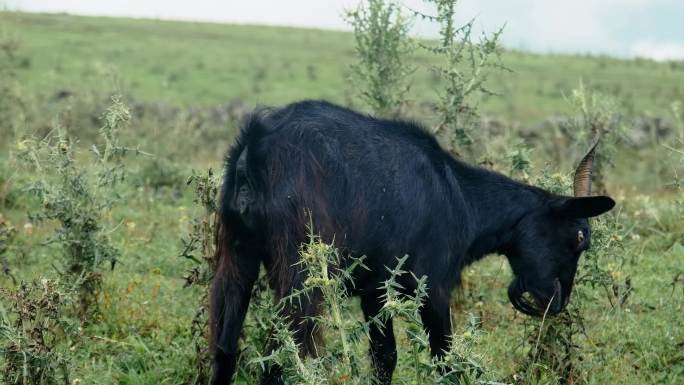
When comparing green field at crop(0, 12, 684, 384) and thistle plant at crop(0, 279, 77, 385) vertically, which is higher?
thistle plant at crop(0, 279, 77, 385)

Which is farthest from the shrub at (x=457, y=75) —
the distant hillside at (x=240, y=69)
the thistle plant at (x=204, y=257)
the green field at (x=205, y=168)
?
the distant hillside at (x=240, y=69)

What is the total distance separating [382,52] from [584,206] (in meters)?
4.16

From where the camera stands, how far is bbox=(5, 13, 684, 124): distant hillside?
2847 cm

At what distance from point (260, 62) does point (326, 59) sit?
348 centimetres

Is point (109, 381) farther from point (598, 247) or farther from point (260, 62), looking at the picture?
point (260, 62)

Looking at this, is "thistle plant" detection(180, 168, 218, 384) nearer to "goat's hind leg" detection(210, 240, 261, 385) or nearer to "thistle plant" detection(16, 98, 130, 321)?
"goat's hind leg" detection(210, 240, 261, 385)

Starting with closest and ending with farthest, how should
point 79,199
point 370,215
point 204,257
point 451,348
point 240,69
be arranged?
1. point 451,348
2. point 370,215
3. point 204,257
4. point 79,199
5. point 240,69

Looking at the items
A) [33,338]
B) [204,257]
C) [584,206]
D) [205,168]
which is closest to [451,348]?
[584,206]

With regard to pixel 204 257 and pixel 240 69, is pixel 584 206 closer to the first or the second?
pixel 204 257

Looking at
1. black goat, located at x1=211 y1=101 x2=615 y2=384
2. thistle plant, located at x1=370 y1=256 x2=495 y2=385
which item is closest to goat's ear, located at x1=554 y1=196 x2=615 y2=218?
black goat, located at x1=211 y1=101 x2=615 y2=384

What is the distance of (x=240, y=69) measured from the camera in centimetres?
3422

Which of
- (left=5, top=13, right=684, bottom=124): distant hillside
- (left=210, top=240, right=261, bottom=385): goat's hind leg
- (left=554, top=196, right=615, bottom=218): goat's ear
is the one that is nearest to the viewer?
(left=210, top=240, right=261, bottom=385): goat's hind leg

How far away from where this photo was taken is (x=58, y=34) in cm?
3872

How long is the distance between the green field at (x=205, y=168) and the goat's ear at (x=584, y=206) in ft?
1.38
